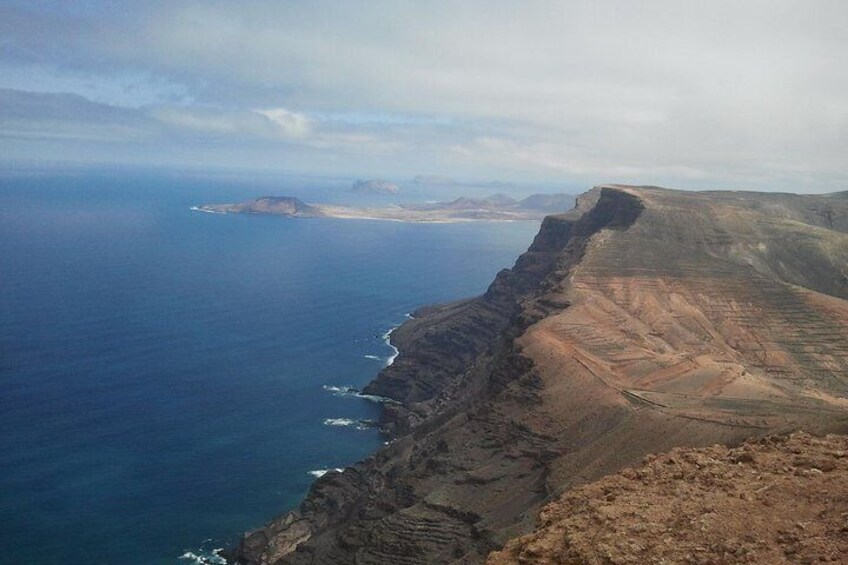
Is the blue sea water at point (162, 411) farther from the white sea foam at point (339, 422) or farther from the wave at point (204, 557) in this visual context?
the white sea foam at point (339, 422)

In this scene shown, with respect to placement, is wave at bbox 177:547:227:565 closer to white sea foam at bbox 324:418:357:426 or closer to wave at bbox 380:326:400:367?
white sea foam at bbox 324:418:357:426

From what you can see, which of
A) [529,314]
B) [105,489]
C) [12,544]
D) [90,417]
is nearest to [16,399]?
[90,417]

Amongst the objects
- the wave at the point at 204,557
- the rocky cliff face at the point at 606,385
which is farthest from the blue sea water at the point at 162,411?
the rocky cliff face at the point at 606,385

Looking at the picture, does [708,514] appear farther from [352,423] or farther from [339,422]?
[339,422]

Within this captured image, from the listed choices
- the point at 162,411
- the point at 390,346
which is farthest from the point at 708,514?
the point at 390,346

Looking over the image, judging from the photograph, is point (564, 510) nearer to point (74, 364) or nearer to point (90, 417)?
point (90, 417)

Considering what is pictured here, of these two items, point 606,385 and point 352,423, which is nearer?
point 606,385
